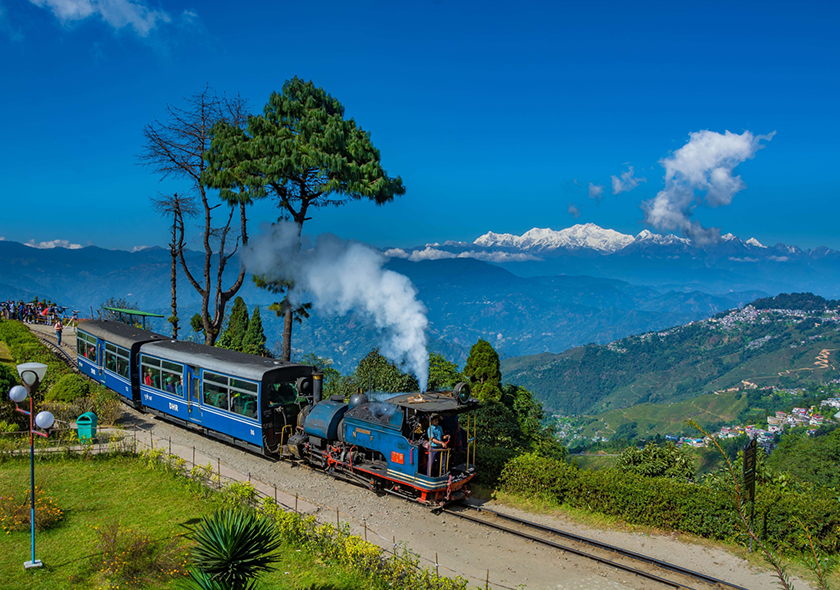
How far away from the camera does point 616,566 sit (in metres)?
11.6

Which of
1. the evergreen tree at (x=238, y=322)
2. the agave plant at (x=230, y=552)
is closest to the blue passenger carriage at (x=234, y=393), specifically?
the agave plant at (x=230, y=552)

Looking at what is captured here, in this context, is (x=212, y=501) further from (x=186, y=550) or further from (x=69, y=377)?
(x=69, y=377)

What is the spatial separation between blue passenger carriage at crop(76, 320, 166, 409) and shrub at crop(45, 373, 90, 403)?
1.77 meters

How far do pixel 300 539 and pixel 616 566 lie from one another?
7.16 meters

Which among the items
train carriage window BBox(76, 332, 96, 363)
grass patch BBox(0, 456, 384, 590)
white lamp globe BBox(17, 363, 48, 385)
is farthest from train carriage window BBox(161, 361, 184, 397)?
white lamp globe BBox(17, 363, 48, 385)

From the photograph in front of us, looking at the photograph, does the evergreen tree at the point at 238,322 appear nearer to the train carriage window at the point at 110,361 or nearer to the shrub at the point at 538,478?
the train carriage window at the point at 110,361

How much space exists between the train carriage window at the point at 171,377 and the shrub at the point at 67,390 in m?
3.55

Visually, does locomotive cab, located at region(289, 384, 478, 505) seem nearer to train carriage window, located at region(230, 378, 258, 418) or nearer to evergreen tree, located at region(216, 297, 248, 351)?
train carriage window, located at region(230, 378, 258, 418)

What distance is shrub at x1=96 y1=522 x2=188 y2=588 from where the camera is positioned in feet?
33.9

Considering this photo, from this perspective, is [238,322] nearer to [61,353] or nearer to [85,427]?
[61,353]

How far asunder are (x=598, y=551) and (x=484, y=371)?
1527 cm

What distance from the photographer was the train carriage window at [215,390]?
60.5 feet

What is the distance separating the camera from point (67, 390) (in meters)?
21.3

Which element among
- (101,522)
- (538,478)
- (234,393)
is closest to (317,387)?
(234,393)
